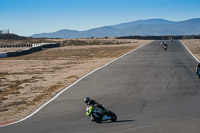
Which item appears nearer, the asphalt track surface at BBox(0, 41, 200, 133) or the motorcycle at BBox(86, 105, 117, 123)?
the asphalt track surface at BBox(0, 41, 200, 133)

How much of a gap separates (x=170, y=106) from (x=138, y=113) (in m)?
1.78

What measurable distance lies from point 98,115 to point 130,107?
263 centimetres

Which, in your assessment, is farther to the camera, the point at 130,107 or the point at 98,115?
the point at 130,107

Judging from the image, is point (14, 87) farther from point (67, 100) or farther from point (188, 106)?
point (188, 106)

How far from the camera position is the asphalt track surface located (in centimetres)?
1073

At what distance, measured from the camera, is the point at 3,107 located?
15.9 m

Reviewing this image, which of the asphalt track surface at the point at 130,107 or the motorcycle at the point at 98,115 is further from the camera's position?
the motorcycle at the point at 98,115

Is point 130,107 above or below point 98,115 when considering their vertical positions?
below

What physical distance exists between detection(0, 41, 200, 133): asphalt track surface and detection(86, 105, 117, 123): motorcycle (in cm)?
20

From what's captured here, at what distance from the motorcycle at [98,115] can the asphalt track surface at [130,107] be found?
0.20 meters

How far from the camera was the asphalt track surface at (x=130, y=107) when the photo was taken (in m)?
10.7

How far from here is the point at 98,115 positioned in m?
11.6

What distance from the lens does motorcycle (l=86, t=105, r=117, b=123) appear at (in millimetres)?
11618

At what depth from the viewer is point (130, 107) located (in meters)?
14.0
